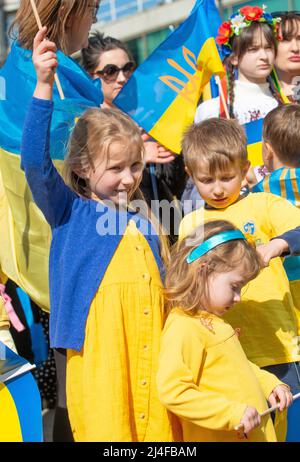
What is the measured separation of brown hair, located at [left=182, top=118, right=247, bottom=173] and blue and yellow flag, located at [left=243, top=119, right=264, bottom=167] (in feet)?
2.18

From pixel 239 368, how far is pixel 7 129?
5.23 feet

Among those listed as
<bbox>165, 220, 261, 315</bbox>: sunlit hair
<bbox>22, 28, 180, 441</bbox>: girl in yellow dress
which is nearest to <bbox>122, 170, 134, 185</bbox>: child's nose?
<bbox>22, 28, 180, 441</bbox>: girl in yellow dress

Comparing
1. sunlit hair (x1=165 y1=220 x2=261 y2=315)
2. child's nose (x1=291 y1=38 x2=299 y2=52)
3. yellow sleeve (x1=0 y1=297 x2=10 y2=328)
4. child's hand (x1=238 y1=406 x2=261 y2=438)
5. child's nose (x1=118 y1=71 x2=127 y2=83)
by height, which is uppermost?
child's nose (x1=291 y1=38 x2=299 y2=52)

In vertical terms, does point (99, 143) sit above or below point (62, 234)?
above

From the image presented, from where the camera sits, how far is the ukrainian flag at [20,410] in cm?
319

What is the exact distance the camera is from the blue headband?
305 cm

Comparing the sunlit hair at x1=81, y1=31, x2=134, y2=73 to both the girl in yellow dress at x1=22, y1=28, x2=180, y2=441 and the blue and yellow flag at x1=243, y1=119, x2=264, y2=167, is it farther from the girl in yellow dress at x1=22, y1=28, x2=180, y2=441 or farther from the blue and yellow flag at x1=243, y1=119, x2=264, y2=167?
the girl in yellow dress at x1=22, y1=28, x2=180, y2=441

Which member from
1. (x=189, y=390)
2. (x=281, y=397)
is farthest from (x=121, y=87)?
(x=189, y=390)

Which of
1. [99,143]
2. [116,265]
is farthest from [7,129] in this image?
[116,265]

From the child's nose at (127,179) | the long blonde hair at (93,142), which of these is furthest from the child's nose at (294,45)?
the child's nose at (127,179)

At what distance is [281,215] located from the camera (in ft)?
11.3

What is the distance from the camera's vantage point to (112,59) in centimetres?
530
